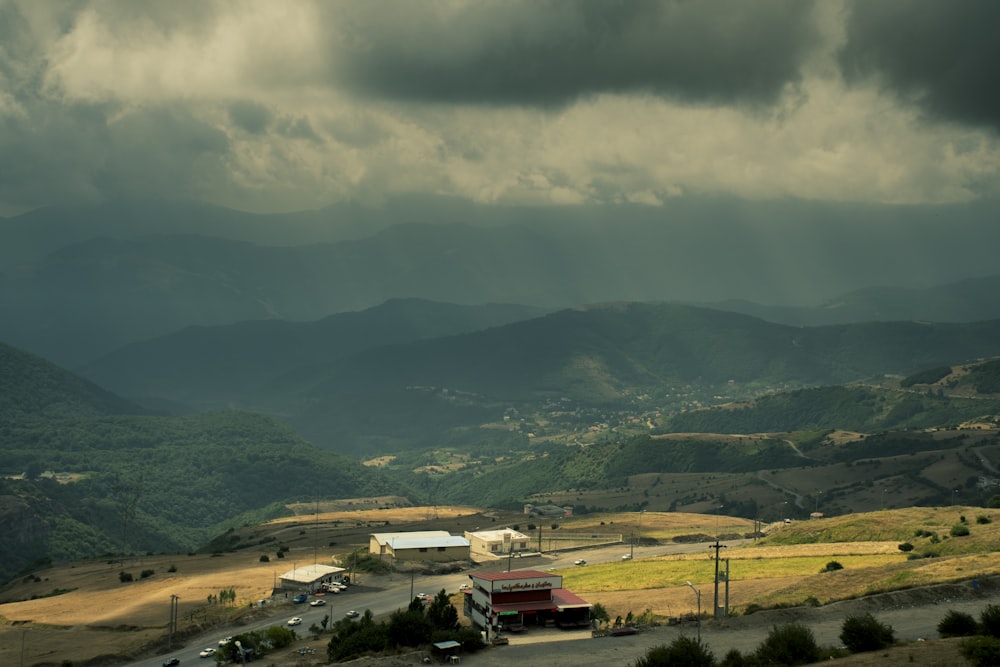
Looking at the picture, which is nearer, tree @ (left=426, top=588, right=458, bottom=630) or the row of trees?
the row of trees

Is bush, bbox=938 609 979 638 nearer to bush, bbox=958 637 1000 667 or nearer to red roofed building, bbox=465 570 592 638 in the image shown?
bush, bbox=958 637 1000 667

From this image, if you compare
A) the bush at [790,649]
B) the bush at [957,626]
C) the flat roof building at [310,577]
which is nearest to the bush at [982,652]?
the bush at [957,626]

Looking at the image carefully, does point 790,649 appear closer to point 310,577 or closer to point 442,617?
point 442,617

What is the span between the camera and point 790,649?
59250mm

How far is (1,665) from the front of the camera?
92438 millimetres

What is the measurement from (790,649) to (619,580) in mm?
49795

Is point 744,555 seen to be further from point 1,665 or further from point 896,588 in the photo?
point 1,665

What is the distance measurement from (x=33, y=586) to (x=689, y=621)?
109 m

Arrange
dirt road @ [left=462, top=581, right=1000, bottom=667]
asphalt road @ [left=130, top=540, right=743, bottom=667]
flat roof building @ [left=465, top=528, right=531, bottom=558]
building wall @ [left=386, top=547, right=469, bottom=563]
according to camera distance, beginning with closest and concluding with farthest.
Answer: dirt road @ [left=462, top=581, right=1000, bottom=667] → asphalt road @ [left=130, top=540, right=743, bottom=667] → building wall @ [left=386, top=547, right=469, bottom=563] → flat roof building @ [left=465, top=528, right=531, bottom=558]

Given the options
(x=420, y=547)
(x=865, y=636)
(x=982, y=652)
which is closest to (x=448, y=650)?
(x=865, y=636)

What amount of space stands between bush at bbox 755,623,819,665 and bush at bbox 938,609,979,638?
838cm

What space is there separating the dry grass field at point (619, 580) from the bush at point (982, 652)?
2580cm

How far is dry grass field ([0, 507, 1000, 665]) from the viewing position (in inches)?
3364

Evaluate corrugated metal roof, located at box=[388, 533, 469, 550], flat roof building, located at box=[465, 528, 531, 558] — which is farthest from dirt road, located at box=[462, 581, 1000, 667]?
flat roof building, located at box=[465, 528, 531, 558]
